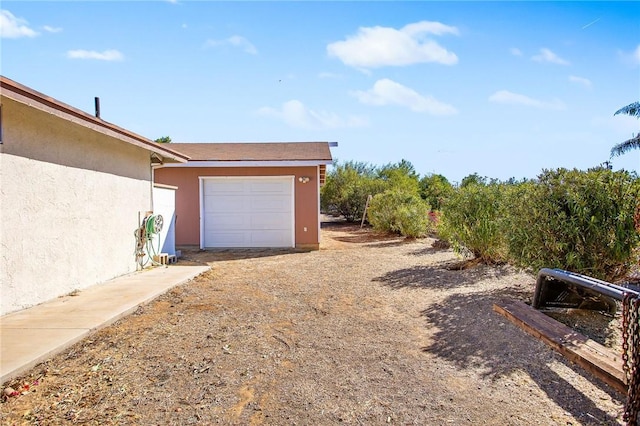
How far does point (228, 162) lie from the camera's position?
11992 mm

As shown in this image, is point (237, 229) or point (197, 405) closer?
point (197, 405)

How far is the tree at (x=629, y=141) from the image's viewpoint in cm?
1991

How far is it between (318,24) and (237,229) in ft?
21.9

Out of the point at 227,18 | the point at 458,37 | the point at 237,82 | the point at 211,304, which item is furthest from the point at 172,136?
the point at 211,304

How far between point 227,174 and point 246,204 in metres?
1.15

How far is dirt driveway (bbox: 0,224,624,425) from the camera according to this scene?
2.66 metres

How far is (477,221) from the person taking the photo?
816 centimetres

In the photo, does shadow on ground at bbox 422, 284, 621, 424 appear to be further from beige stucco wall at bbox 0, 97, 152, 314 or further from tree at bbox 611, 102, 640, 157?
tree at bbox 611, 102, 640, 157

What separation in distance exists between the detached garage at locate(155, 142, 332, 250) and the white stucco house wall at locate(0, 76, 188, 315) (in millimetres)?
4387

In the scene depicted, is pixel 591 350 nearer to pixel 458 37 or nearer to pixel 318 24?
pixel 458 37

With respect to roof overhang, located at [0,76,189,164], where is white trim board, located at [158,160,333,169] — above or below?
above

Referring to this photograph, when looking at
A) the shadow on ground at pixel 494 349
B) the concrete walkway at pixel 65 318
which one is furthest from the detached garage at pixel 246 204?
the shadow on ground at pixel 494 349

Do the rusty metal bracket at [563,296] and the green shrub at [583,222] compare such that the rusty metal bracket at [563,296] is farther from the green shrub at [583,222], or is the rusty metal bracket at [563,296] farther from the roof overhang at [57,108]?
the roof overhang at [57,108]

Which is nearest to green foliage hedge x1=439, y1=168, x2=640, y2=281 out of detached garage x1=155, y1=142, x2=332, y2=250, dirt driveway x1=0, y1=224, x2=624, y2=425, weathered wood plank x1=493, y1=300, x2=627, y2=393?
weathered wood plank x1=493, y1=300, x2=627, y2=393
